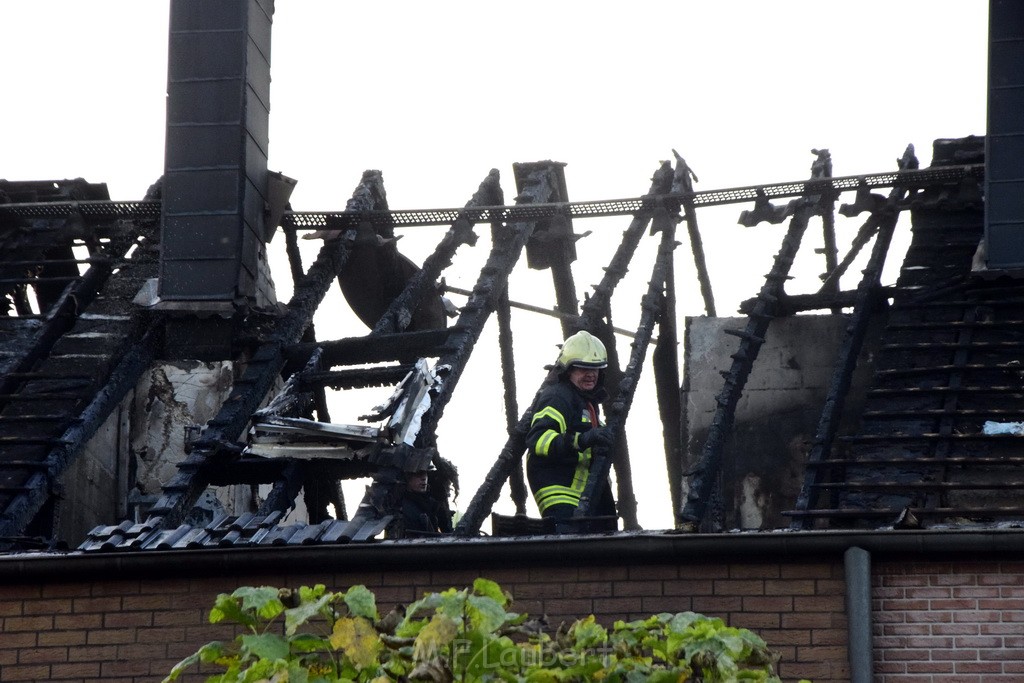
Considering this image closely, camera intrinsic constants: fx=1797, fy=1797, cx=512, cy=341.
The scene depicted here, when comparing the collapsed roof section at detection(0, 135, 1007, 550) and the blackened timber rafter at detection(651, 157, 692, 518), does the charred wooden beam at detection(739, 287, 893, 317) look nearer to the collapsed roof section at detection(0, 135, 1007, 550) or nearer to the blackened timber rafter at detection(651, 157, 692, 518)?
the collapsed roof section at detection(0, 135, 1007, 550)

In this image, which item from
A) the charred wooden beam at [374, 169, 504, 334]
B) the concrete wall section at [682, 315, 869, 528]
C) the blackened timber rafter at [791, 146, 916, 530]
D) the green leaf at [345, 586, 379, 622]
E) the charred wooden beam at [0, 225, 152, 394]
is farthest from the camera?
the concrete wall section at [682, 315, 869, 528]

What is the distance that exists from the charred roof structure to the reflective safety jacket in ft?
0.98

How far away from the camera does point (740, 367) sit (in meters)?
12.2

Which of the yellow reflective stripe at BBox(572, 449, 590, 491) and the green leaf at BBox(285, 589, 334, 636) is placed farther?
the yellow reflective stripe at BBox(572, 449, 590, 491)

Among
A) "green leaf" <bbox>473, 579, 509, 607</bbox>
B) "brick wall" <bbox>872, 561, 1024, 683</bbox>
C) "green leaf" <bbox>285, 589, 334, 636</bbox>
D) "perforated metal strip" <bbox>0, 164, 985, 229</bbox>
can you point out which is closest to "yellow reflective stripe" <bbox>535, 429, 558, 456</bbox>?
"perforated metal strip" <bbox>0, 164, 985, 229</bbox>

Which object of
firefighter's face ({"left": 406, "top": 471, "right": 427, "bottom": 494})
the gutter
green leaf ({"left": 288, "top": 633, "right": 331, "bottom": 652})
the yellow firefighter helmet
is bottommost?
green leaf ({"left": 288, "top": 633, "right": 331, "bottom": 652})

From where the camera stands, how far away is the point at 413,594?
30.4 feet

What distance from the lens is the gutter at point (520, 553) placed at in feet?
28.8

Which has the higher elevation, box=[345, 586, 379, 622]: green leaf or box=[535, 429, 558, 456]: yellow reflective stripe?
box=[535, 429, 558, 456]: yellow reflective stripe

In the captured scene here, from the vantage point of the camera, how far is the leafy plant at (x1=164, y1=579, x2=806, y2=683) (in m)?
5.53

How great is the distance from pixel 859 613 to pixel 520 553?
5.58ft

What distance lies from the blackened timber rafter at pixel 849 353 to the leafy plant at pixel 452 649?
4203mm

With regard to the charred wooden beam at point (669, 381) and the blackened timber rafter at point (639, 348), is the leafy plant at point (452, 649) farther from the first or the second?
the charred wooden beam at point (669, 381)

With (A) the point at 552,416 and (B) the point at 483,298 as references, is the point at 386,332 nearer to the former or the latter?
(B) the point at 483,298
